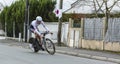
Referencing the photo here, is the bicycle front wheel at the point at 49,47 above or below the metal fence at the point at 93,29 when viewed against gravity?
below

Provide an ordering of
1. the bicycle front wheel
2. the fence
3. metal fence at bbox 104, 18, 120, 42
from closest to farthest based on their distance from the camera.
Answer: the bicycle front wheel < metal fence at bbox 104, 18, 120, 42 < the fence

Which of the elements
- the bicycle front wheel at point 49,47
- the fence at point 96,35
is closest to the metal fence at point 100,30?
the fence at point 96,35

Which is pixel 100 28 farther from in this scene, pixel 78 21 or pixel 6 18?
pixel 6 18

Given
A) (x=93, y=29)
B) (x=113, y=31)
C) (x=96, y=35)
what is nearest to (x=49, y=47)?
(x=113, y=31)

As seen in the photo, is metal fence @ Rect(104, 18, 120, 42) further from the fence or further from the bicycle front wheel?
the bicycle front wheel

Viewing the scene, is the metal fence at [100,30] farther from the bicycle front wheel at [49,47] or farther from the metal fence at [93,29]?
the bicycle front wheel at [49,47]

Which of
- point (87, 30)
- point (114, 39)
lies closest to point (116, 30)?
point (114, 39)

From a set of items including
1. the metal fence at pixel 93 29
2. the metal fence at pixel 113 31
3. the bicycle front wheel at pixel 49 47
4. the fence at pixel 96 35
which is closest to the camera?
the bicycle front wheel at pixel 49 47

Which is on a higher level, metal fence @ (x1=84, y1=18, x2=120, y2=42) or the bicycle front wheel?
metal fence @ (x1=84, y1=18, x2=120, y2=42)

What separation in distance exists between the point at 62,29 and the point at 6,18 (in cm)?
983

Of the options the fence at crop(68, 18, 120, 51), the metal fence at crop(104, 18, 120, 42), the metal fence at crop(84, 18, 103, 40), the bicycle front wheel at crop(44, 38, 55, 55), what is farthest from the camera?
the metal fence at crop(84, 18, 103, 40)

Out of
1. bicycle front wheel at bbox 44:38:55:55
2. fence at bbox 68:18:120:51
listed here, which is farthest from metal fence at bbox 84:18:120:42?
bicycle front wheel at bbox 44:38:55:55

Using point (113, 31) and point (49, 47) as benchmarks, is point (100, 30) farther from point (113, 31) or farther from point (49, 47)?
point (49, 47)

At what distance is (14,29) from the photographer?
3422 centimetres
